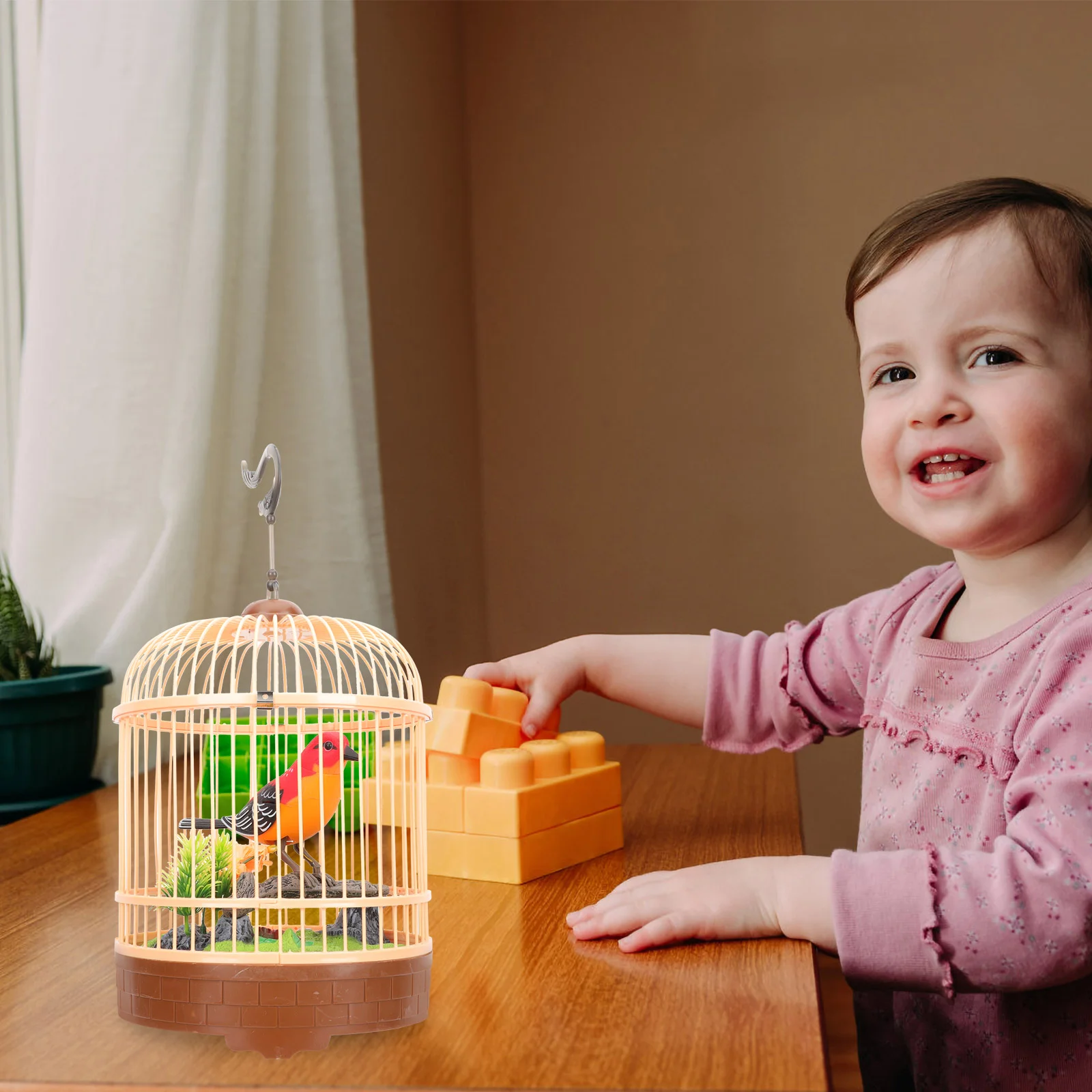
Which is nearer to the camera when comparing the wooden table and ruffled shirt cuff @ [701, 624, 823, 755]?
the wooden table

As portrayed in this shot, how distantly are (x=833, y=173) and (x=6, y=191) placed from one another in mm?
1587

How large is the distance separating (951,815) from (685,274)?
5.87 ft

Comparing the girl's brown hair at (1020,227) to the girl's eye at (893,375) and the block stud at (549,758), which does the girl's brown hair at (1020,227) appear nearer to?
the girl's eye at (893,375)

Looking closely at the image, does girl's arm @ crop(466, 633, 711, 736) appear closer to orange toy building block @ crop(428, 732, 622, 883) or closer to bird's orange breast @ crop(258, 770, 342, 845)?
orange toy building block @ crop(428, 732, 622, 883)

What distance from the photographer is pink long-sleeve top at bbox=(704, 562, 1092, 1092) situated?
23.4 inches

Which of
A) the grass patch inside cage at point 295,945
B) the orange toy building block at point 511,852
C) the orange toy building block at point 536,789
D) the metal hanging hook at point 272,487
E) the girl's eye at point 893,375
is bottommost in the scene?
the orange toy building block at point 511,852

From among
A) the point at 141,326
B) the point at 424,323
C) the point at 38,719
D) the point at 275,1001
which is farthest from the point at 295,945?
the point at 424,323

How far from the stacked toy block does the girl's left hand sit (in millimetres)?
114

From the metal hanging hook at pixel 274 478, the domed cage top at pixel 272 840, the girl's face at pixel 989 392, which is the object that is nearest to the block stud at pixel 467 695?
the domed cage top at pixel 272 840

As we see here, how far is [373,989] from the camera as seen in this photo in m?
0.51

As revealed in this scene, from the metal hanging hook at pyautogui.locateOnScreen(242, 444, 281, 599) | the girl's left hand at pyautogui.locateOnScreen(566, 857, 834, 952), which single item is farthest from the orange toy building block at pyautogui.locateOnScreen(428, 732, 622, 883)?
the metal hanging hook at pyautogui.locateOnScreen(242, 444, 281, 599)

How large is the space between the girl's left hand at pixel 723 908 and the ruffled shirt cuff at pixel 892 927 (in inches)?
0.4

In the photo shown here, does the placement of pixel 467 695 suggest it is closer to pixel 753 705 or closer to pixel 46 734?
pixel 753 705

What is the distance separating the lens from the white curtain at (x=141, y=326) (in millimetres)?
1183
